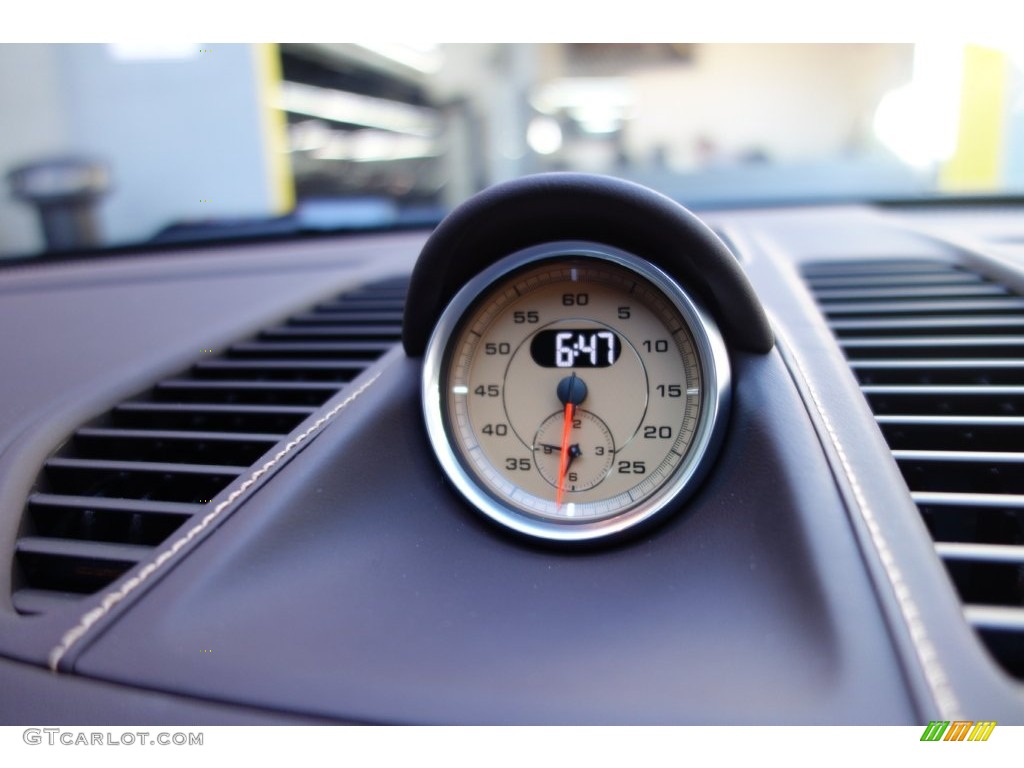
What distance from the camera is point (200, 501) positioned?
144 cm

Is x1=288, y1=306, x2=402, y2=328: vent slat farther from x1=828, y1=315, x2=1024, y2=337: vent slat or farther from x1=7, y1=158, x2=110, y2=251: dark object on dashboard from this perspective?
x1=7, y1=158, x2=110, y2=251: dark object on dashboard

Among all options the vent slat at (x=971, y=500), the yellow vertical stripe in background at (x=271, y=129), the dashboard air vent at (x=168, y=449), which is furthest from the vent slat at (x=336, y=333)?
the yellow vertical stripe in background at (x=271, y=129)

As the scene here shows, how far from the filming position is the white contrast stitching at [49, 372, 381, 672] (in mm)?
1178

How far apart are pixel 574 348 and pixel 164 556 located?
0.77 meters

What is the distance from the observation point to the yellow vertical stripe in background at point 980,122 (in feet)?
13.5

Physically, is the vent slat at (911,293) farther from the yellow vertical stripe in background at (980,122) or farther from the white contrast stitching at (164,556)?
the yellow vertical stripe in background at (980,122)

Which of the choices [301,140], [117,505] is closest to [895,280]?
[117,505]

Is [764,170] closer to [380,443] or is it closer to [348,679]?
[380,443]

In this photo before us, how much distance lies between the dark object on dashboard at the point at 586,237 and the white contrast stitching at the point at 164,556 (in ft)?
0.93

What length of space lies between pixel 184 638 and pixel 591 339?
0.82 meters

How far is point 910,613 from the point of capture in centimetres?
107

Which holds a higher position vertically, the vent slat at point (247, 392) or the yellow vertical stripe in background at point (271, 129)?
the yellow vertical stripe in background at point (271, 129)
